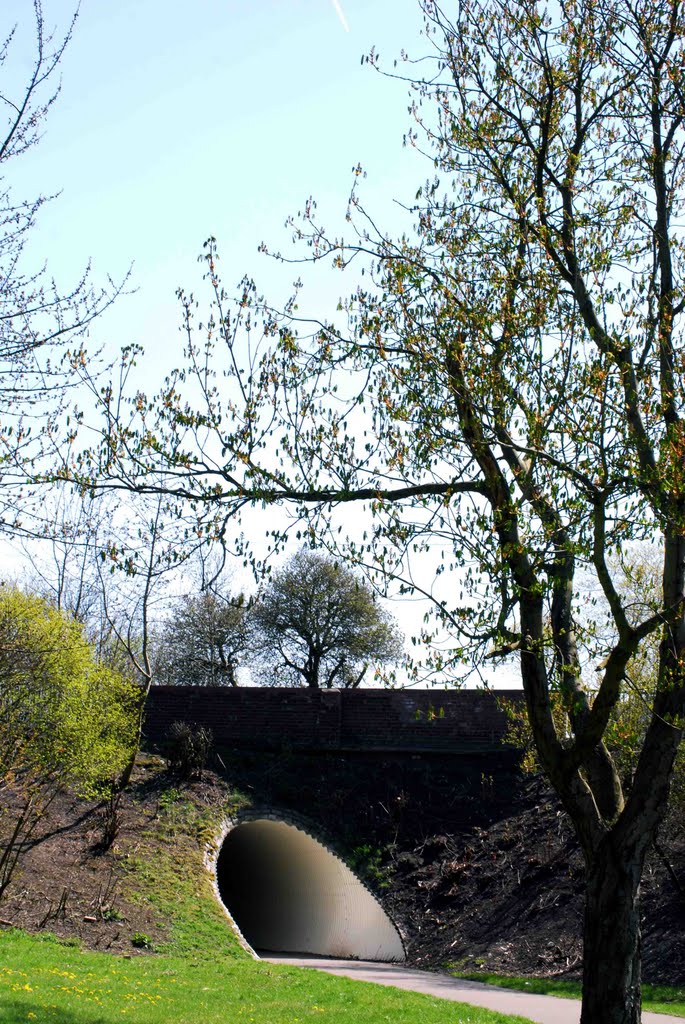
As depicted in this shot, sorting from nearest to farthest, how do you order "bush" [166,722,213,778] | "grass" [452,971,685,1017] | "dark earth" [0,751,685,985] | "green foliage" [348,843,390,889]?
"grass" [452,971,685,1017], "dark earth" [0,751,685,985], "green foliage" [348,843,390,889], "bush" [166,722,213,778]

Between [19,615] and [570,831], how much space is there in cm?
1217

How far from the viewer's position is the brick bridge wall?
79.1 ft

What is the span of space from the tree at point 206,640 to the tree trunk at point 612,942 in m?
27.4

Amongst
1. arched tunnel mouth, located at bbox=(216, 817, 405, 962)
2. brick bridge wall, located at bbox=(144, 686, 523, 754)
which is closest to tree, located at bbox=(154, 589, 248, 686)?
brick bridge wall, located at bbox=(144, 686, 523, 754)

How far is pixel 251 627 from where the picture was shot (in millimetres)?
35094

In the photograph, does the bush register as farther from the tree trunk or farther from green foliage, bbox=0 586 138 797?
the tree trunk

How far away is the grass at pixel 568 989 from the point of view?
Answer: 12289 millimetres

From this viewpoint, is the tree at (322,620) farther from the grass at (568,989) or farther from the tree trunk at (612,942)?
the tree trunk at (612,942)

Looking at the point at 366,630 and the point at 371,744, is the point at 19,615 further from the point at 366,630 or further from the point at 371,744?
the point at 366,630

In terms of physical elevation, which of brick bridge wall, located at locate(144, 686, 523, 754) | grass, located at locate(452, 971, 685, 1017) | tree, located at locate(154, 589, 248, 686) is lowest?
grass, located at locate(452, 971, 685, 1017)

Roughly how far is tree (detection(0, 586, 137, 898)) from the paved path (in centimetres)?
520

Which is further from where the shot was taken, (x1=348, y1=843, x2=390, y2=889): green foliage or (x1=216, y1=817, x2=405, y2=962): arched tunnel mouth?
(x1=348, y1=843, x2=390, y2=889): green foliage

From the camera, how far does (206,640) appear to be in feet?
117

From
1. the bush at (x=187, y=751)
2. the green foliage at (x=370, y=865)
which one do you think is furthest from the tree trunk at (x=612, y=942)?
the bush at (x=187, y=751)
